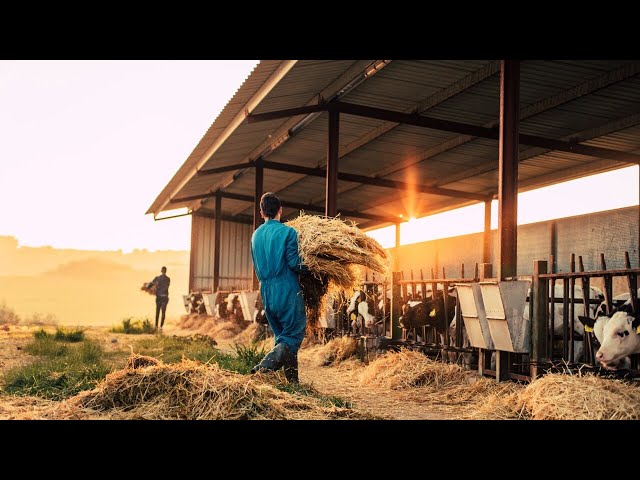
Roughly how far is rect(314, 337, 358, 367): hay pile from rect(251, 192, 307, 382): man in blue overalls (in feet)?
16.6

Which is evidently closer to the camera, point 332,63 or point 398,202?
point 332,63

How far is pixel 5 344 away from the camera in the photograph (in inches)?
563

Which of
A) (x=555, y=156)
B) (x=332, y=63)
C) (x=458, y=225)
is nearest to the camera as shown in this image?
(x=332, y=63)

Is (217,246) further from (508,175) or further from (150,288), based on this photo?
(508,175)

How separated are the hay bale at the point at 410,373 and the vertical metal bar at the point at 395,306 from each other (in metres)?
1.45

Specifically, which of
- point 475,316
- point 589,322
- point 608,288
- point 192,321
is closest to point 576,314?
point 475,316

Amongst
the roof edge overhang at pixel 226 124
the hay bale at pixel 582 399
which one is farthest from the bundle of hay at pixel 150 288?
the hay bale at pixel 582 399

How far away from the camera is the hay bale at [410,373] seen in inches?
378

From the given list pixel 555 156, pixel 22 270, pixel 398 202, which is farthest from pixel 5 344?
pixel 22 270

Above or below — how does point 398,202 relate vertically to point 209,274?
above
